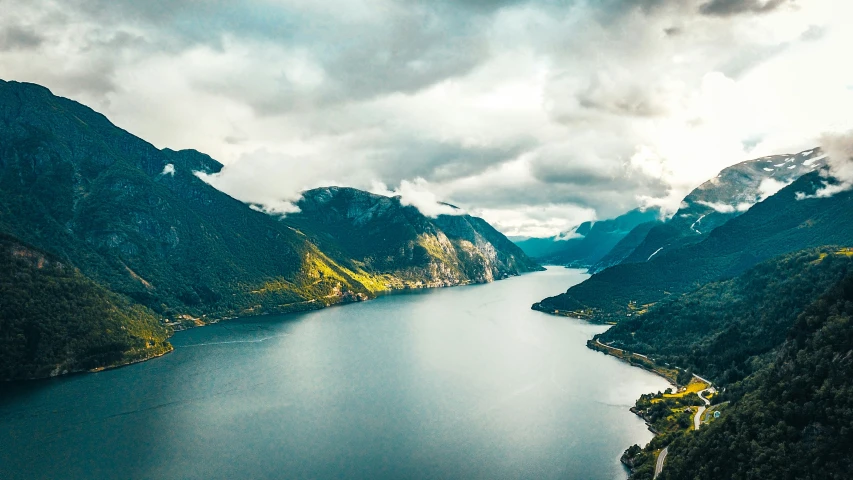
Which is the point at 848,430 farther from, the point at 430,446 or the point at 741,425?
the point at 430,446

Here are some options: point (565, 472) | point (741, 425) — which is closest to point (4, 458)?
point (565, 472)

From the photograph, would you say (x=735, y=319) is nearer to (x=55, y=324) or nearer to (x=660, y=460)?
(x=660, y=460)

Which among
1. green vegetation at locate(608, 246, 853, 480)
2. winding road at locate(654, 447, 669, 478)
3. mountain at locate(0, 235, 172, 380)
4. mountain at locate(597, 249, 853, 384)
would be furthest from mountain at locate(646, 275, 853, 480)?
mountain at locate(0, 235, 172, 380)

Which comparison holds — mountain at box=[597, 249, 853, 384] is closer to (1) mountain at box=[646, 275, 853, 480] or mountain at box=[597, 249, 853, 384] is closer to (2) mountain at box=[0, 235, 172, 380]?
(1) mountain at box=[646, 275, 853, 480]

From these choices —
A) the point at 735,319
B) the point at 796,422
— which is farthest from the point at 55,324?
the point at 735,319

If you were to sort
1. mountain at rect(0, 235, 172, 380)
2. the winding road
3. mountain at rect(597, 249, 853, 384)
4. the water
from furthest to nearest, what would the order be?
mountain at rect(0, 235, 172, 380)
mountain at rect(597, 249, 853, 384)
the water
the winding road

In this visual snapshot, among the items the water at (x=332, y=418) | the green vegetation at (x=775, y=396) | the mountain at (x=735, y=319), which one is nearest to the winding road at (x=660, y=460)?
the green vegetation at (x=775, y=396)
